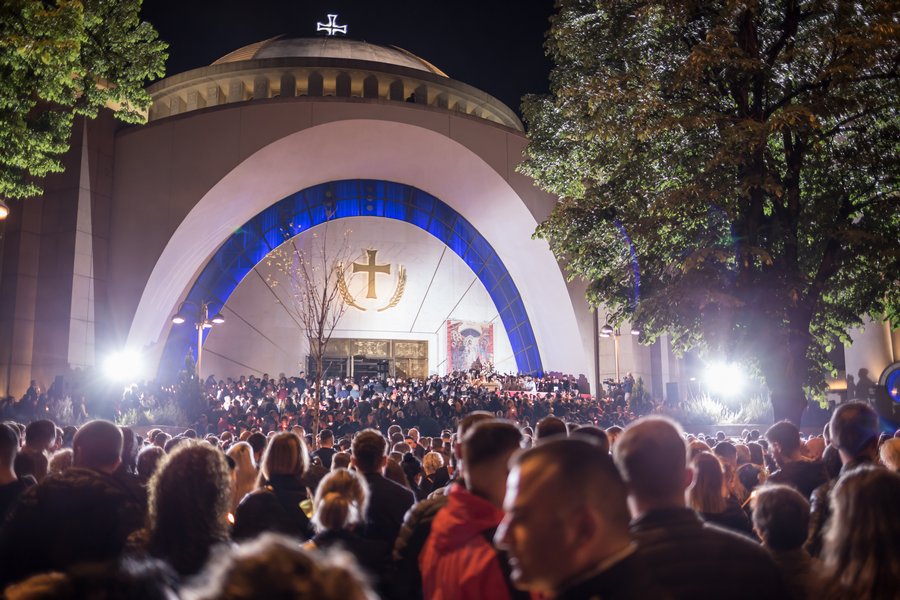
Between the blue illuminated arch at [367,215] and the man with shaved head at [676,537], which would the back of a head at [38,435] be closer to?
the man with shaved head at [676,537]

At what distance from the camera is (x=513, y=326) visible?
36.5 m

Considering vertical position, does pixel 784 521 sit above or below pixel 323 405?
above

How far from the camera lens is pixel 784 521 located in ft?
10.5

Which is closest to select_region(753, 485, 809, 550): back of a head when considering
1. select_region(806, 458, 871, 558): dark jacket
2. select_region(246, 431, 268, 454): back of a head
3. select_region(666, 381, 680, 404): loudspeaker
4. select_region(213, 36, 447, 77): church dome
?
select_region(806, 458, 871, 558): dark jacket

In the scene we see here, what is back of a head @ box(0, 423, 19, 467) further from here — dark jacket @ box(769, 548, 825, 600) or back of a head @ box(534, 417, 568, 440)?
dark jacket @ box(769, 548, 825, 600)

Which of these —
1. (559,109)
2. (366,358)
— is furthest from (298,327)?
(559,109)

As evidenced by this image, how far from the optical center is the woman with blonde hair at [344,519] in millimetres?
3729

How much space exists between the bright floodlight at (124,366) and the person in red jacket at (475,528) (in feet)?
80.0

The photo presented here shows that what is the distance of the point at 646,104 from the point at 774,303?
3.64 m

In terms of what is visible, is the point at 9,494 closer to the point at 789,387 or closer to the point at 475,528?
the point at 475,528

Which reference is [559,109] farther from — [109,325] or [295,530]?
[109,325]

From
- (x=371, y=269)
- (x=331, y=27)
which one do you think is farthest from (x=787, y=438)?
(x=331, y=27)

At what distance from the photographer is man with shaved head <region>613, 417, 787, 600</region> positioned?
2.04 m

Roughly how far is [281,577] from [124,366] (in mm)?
27062
